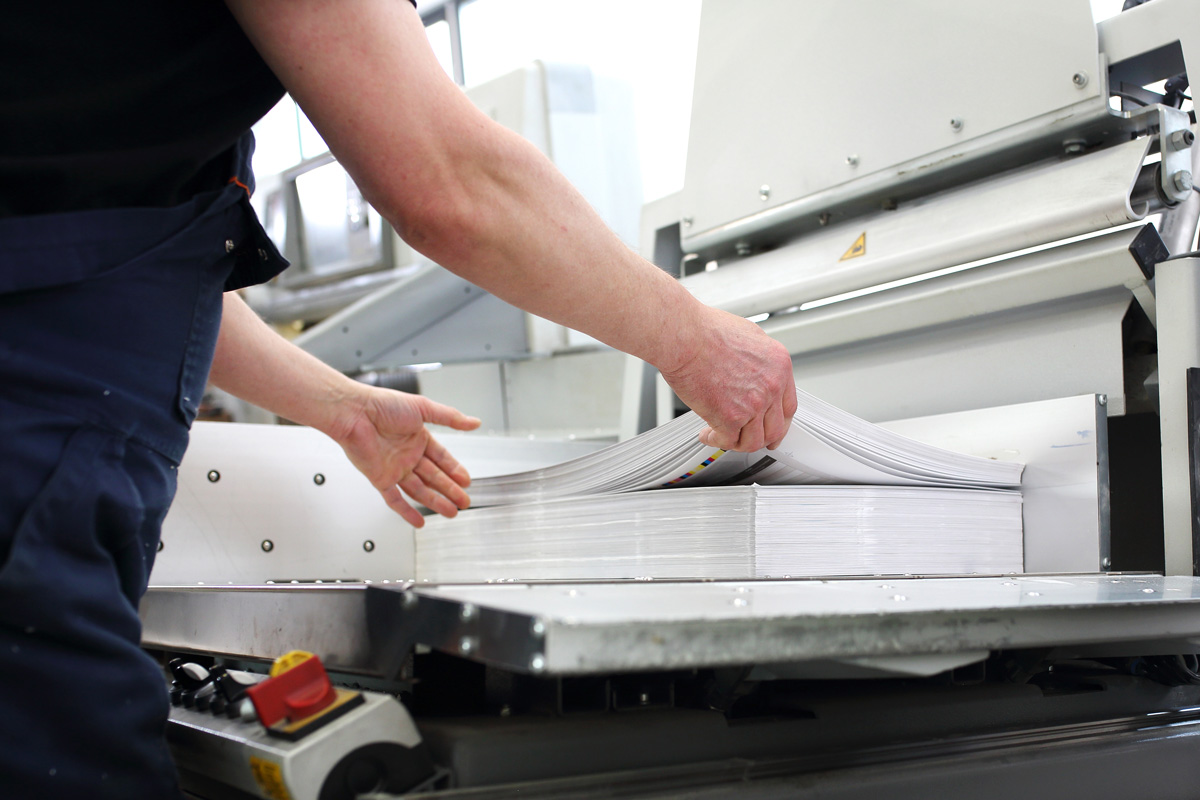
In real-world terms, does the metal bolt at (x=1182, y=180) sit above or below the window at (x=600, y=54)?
below

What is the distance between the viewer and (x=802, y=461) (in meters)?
1.10

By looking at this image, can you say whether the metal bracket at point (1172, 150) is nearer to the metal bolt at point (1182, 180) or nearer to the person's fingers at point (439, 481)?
the metal bolt at point (1182, 180)

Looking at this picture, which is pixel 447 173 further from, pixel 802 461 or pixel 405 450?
pixel 405 450

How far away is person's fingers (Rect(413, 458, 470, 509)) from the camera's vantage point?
4.92 ft

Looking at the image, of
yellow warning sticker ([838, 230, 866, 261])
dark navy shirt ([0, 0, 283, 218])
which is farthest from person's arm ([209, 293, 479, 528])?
yellow warning sticker ([838, 230, 866, 261])

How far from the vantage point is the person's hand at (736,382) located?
0.94 metres

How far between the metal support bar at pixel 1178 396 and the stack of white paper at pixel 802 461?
0.67 ft

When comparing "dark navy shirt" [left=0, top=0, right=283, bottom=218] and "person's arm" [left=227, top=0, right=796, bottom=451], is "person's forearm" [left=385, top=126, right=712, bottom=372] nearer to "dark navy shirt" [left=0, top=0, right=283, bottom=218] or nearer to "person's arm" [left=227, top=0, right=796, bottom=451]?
"person's arm" [left=227, top=0, right=796, bottom=451]

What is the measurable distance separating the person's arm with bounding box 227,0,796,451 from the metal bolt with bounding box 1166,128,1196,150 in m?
0.81

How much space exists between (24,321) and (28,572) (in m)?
0.18

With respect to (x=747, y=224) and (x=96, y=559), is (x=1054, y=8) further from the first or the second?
(x=96, y=559)

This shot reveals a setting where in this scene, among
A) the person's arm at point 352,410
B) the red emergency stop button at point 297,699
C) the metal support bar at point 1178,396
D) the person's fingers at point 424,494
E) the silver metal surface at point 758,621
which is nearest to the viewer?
the silver metal surface at point 758,621

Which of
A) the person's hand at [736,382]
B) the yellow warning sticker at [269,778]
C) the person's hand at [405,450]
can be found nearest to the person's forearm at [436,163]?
the person's hand at [736,382]

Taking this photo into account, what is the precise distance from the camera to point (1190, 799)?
0.87m
